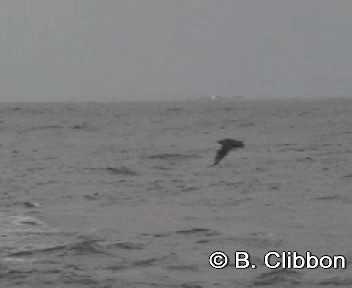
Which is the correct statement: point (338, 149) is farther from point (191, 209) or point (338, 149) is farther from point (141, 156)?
point (191, 209)

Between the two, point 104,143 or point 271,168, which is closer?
point 271,168

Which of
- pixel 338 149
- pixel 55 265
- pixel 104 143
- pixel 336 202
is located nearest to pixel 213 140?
pixel 104 143

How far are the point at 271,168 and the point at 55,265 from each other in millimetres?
18262

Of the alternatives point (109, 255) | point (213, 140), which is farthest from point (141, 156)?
point (109, 255)

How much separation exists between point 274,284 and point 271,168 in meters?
19.1

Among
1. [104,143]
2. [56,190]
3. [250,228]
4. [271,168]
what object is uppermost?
[104,143]

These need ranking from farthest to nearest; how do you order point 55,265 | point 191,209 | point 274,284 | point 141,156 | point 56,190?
point 141,156, point 56,190, point 191,209, point 55,265, point 274,284

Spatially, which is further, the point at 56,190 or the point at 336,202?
the point at 56,190

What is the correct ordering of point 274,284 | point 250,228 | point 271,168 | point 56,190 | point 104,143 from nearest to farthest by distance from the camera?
point 274,284 → point 250,228 → point 56,190 → point 271,168 → point 104,143

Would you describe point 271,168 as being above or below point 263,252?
above

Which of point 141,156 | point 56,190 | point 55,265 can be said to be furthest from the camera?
point 141,156

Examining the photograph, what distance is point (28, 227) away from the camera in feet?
59.2

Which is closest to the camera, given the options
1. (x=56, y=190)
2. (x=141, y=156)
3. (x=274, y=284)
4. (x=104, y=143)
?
(x=274, y=284)

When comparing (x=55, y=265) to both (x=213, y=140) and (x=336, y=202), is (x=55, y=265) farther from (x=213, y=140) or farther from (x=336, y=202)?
(x=213, y=140)
